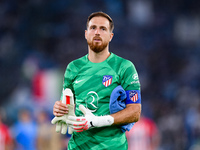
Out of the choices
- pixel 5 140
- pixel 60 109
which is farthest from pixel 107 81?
pixel 5 140

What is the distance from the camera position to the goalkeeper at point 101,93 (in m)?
3.95

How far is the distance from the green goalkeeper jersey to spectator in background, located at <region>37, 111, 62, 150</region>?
6.72 m

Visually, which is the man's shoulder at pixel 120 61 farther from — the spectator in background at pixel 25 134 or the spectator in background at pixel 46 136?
the spectator in background at pixel 25 134

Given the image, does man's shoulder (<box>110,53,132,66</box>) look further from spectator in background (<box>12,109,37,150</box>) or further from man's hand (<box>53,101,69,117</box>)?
spectator in background (<box>12,109,37,150</box>)

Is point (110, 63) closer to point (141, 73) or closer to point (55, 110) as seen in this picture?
point (55, 110)

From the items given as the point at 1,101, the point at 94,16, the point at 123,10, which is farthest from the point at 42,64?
the point at 94,16

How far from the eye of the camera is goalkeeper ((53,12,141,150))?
3.95m

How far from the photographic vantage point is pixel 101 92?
400cm

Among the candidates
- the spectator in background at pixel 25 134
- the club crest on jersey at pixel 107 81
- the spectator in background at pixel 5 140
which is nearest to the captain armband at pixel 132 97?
the club crest on jersey at pixel 107 81

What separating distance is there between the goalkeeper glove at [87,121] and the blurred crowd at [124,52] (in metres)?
8.11

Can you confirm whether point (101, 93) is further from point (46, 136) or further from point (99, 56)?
point (46, 136)

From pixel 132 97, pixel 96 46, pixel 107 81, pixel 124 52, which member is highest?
pixel 124 52

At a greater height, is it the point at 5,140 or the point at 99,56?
the point at 99,56

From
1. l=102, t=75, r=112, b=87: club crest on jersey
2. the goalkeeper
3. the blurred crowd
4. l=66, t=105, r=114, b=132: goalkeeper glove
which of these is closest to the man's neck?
the goalkeeper
